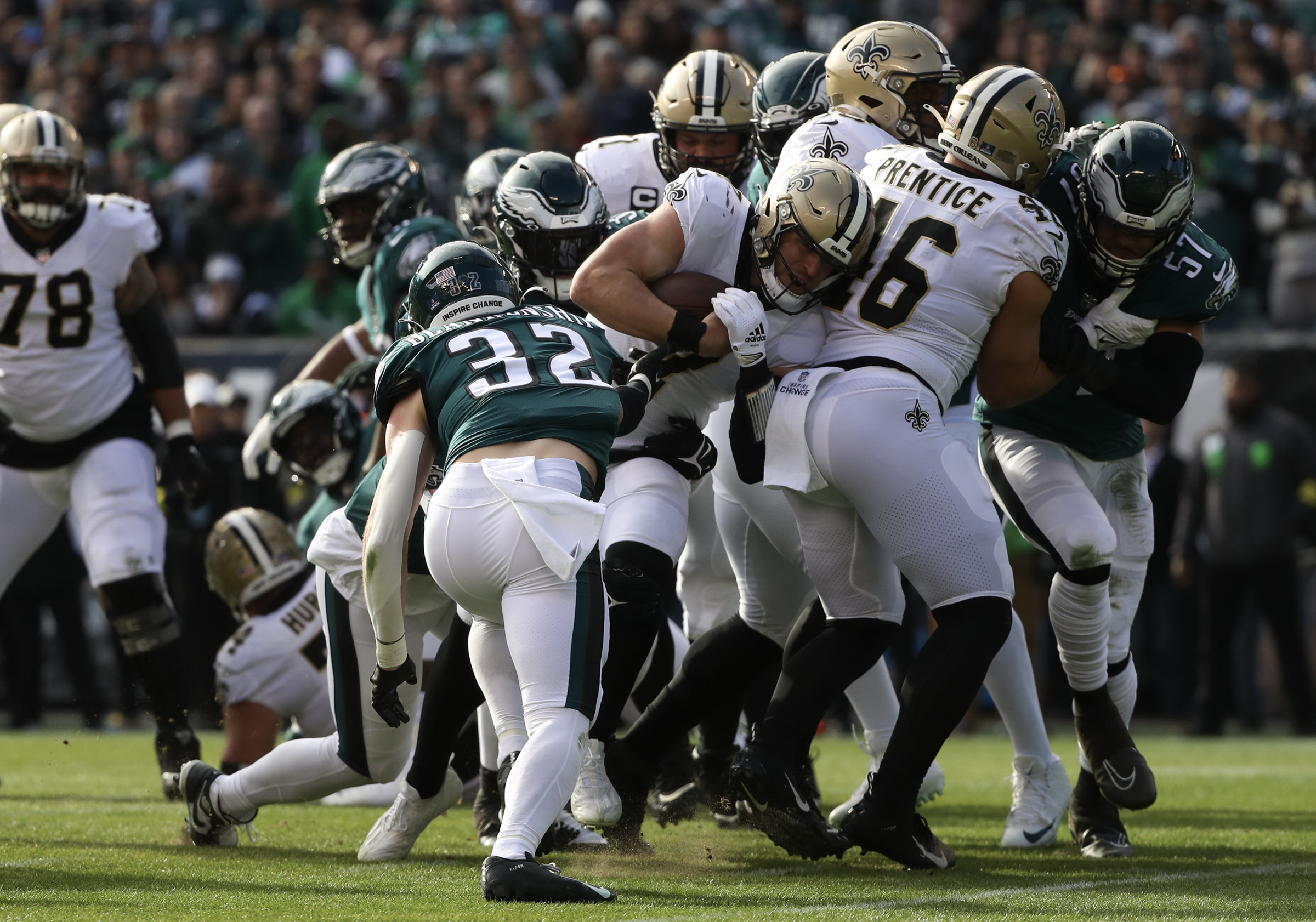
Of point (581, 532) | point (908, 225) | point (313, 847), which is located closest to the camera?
point (581, 532)

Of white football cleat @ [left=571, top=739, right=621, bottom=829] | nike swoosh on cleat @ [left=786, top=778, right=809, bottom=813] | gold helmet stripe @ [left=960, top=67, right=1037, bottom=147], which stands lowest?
white football cleat @ [left=571, top=739, right=621, bottom=829]

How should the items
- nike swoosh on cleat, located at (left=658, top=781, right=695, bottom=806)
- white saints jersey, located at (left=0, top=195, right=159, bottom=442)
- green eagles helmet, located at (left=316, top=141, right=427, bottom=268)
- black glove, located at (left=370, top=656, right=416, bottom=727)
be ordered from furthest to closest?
green eagles helmet, located at (left=316, top=141, right=427, bottom=268) < white saints jersey, located at (left=0, top=195, right=159, bottom=442) < nike swoosh on cleat, located at (left=658, top=781, right=695, bottom=806) < black glove, located at (left=370, top=656, right=416, bottom=727)

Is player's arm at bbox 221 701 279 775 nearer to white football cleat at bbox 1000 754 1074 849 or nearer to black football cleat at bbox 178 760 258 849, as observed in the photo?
black football cleat at bbox 178 760 258 849

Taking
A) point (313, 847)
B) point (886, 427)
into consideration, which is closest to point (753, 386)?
point (886, 427)

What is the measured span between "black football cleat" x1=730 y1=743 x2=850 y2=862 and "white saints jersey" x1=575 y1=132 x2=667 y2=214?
2359mm

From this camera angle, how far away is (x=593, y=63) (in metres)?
13.2

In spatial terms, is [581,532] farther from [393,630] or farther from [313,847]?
[313,847]

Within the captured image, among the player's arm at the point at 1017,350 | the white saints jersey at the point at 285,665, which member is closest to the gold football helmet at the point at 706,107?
the player's arm at the point at 1017,350

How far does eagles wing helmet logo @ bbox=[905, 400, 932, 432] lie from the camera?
173 inches

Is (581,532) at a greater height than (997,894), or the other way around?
(581,532)

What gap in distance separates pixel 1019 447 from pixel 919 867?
4.54 feet

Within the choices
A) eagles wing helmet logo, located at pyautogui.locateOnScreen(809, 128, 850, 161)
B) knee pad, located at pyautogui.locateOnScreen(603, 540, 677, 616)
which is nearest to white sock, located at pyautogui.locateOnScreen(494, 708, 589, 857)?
knee pad, located at pyautogui.locateOnScreen(603, 540, 677, 616)

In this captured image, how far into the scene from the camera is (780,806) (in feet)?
14.2

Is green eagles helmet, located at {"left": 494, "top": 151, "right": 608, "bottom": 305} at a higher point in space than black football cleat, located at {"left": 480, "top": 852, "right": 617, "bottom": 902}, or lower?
higher
